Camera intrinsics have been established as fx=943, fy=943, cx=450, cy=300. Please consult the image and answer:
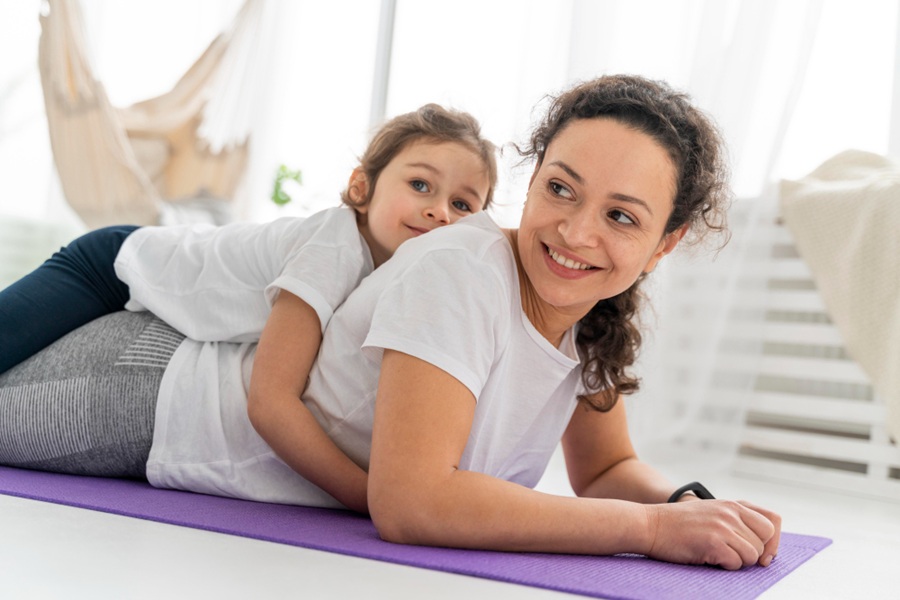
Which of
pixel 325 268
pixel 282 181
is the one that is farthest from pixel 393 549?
pixel 282 181

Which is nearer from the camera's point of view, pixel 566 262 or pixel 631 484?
pixel 566 262

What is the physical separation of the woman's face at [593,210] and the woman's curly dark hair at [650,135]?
2cm

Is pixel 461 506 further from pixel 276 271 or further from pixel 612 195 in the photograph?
pixel 276 271

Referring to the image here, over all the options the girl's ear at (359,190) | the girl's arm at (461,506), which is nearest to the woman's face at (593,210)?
the girl's arm at (461,506)

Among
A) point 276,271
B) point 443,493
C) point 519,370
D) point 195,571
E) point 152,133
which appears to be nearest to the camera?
point 195,571

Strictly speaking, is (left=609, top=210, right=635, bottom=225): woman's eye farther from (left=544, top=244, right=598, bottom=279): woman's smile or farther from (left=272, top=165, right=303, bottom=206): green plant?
(left=272, top=165, right=303, bottom=206): green plant

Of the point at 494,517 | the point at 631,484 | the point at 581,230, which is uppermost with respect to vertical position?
the point at 581,230

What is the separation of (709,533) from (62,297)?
4.07ft

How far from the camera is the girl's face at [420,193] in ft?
5.79

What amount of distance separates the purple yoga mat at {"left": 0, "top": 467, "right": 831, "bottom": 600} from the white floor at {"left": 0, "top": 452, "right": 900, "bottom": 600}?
23mm

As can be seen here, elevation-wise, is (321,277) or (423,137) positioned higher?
(423,137)

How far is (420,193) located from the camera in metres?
1.81

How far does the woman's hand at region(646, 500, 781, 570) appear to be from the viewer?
116cm

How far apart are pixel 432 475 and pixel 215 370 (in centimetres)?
57
